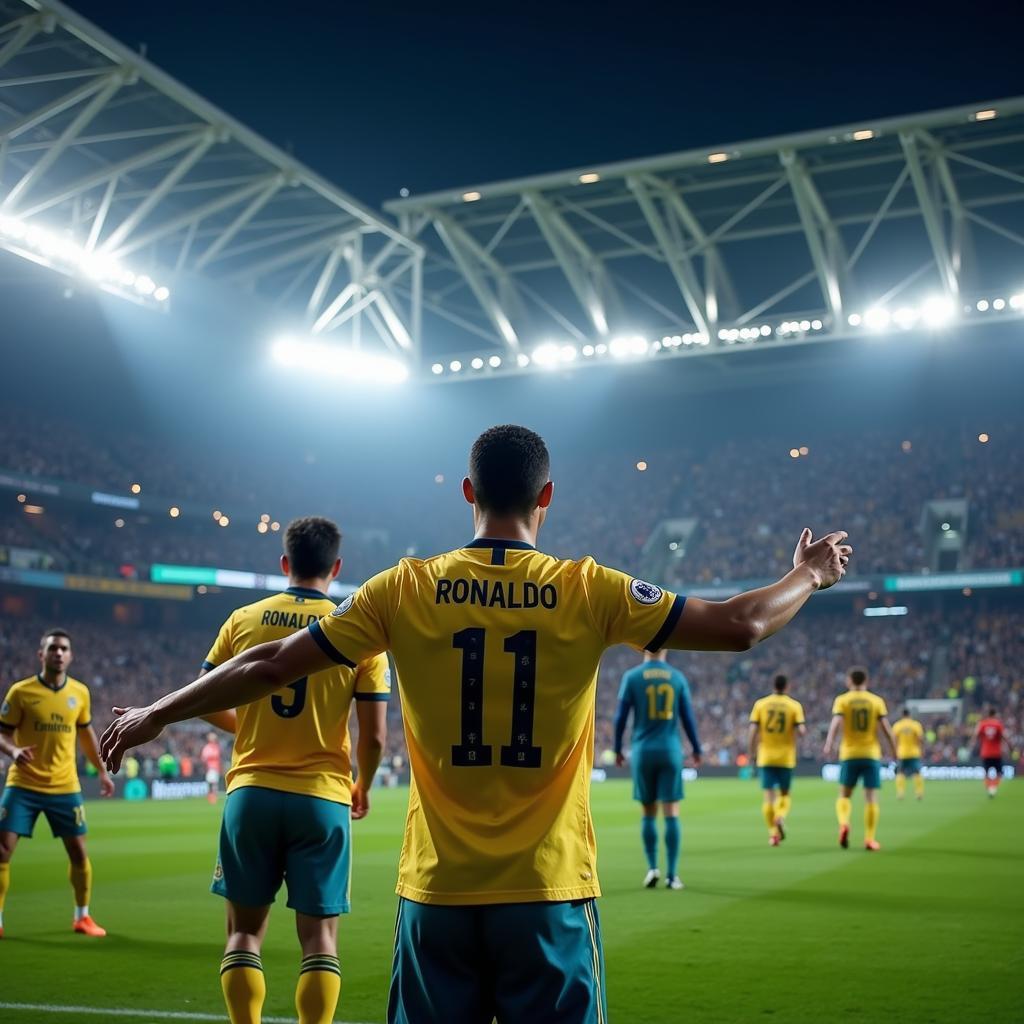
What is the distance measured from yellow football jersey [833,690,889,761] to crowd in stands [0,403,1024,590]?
3040cm

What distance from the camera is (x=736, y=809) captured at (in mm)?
25016

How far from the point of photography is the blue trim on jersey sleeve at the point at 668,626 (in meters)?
3.24

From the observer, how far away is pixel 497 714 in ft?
10.8

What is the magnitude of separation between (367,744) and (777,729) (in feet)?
37.5

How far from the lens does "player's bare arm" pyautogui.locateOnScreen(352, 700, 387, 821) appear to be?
233 inches

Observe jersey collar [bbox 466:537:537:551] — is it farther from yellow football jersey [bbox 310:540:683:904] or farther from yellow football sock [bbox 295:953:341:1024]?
yellow football sock [bbox 295:953:341:1024]

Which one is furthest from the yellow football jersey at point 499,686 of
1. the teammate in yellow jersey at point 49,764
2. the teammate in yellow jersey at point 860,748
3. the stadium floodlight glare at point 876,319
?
the stadium floodlight glare at point 876,319

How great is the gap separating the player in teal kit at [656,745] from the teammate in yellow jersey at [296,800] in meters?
6.66

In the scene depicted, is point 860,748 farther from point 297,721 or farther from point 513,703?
point 513,703

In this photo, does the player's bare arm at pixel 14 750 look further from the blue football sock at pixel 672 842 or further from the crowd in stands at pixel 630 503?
the crowd in stands at pixel 630 503

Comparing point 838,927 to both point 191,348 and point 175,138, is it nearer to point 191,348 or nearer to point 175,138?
point 175,138

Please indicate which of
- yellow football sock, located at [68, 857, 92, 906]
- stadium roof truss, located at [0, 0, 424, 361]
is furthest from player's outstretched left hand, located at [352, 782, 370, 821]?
stadium roof truss, located at [0, 0, 424, 361]

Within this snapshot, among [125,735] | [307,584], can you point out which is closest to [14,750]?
[307,584]

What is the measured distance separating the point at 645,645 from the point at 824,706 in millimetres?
41909
